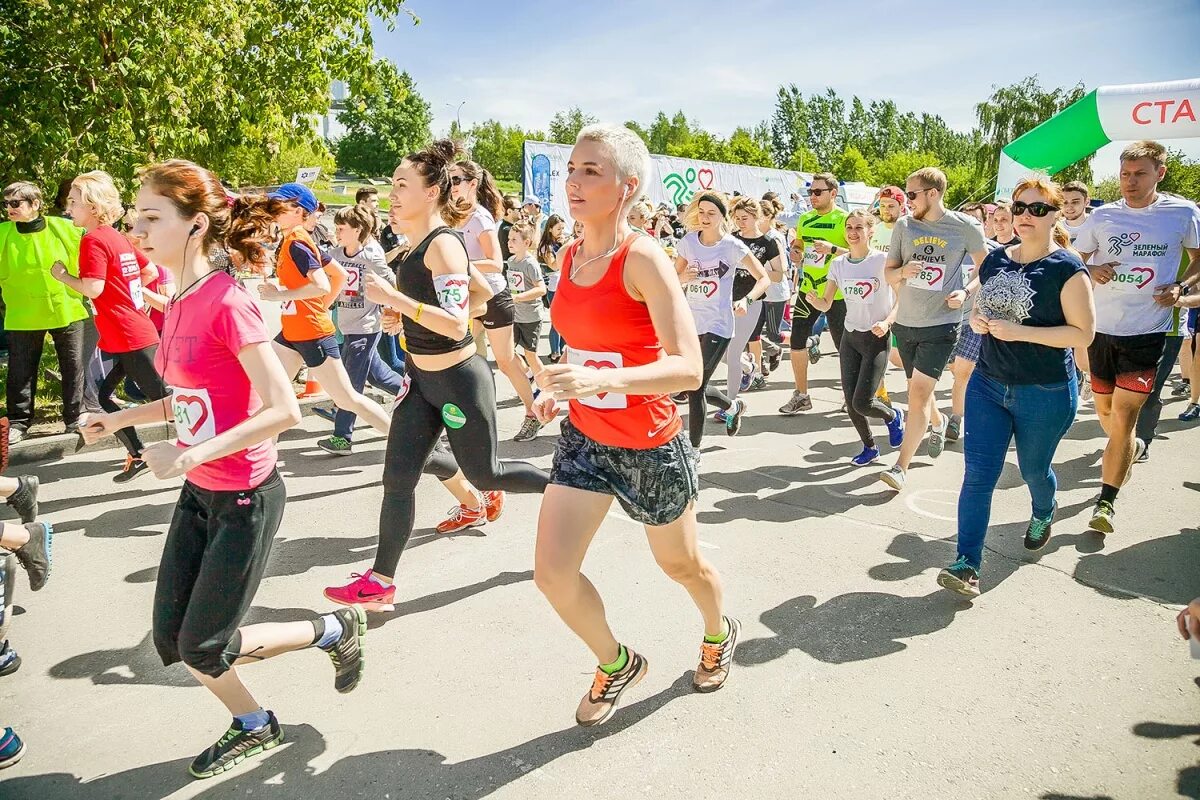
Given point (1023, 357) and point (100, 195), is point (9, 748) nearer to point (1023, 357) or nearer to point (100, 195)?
point (100, 195)

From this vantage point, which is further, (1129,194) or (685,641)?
(1129,194)

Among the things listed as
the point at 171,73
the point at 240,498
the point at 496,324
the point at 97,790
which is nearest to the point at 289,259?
the point at 496,324

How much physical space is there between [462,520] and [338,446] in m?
2.08

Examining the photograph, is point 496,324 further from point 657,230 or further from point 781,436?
point 657,230

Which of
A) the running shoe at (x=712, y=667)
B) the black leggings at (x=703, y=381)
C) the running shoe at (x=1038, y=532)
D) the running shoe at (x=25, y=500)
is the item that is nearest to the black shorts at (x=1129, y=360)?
the running shoe at (x=1038, y=532)

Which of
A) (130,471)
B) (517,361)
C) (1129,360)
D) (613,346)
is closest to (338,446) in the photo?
(130,471)

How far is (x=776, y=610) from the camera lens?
3883 mm

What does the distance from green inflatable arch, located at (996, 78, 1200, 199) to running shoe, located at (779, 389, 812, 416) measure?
358 cm

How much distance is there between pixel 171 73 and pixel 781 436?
6805 mm

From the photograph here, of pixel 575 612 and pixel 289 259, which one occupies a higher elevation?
pixel 289 259

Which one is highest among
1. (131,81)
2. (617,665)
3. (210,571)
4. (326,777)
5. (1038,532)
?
(131,81)

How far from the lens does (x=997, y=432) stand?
12.8ft

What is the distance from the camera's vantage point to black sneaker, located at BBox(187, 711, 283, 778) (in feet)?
8.73

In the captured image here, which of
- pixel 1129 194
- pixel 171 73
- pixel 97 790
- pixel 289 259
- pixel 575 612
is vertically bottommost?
pixel 97 790
